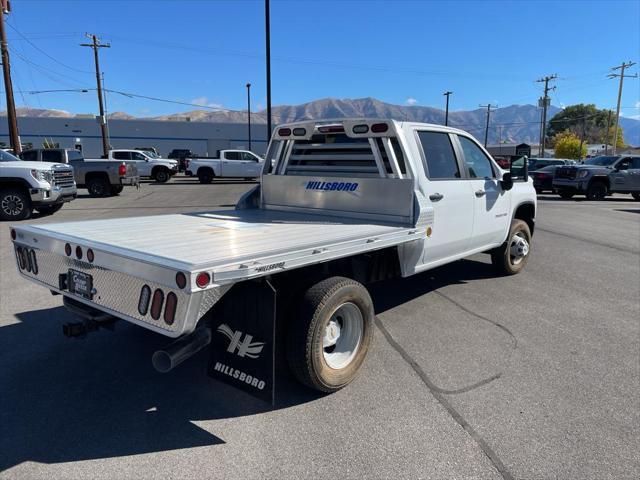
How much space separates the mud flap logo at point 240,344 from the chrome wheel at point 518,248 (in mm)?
4903

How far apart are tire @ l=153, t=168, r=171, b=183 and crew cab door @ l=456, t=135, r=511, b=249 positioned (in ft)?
84.6

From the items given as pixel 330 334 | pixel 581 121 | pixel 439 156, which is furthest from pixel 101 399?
pixel 581 121

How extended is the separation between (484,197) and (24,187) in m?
11.2

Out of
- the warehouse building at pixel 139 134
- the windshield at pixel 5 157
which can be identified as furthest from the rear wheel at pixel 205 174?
the warehouse building at pixel 139 134

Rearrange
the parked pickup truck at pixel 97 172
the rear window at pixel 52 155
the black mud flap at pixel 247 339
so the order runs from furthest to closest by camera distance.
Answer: the parked pickup truck at pixel 97 172 → the rear window at pixel 52 155 → the black mud flap at pixel 247 339

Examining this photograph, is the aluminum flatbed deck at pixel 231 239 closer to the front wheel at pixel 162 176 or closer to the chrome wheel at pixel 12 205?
the chrome wheel at pixel 12 205

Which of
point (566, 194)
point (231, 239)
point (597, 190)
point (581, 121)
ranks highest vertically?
point (581, 121)

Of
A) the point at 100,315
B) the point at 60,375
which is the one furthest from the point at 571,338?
the point at 60,375

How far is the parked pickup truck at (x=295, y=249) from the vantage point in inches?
108

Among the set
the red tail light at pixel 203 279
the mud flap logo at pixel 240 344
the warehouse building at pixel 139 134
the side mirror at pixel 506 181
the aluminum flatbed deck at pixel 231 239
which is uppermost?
the warehouse building at pixel 139 134

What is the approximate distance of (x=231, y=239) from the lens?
343cm

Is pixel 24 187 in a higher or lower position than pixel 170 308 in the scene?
higher

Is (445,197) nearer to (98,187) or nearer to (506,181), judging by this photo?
(506,181)

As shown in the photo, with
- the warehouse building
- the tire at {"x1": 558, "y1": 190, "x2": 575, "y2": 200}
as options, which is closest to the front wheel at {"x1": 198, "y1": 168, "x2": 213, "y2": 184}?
the tire at {"x1": 558, "y1": 190, "x2": 575, "y2": 200}
